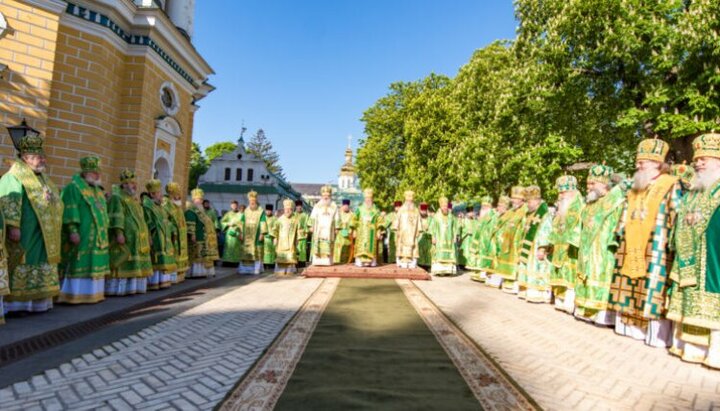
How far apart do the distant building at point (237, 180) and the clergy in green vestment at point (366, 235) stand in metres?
34.2

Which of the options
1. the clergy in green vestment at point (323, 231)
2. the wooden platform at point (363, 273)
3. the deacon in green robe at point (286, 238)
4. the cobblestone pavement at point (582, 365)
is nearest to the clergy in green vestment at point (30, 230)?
the cobblestone pavement at point (582, 365)

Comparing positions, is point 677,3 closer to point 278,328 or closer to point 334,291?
point 334,291

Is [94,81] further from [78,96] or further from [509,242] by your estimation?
[509,242]

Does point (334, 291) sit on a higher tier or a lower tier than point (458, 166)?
lower

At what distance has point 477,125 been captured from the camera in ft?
76.7

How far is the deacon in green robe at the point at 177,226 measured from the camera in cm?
973

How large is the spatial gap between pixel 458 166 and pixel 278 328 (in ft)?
62.2

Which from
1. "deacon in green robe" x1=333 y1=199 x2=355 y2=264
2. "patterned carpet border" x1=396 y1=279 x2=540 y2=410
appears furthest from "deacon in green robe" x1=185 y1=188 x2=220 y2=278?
"patterned carpet border" x1=396 y1=279 x2=540 y2=410

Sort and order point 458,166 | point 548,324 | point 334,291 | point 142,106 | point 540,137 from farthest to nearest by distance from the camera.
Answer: point 458,166 < point 540,137 < point 142,106 < point 334,291 < point 548,324

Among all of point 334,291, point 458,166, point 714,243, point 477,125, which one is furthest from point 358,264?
point 477,125

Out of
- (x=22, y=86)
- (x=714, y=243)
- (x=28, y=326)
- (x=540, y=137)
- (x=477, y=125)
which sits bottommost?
(x=28, y=326)

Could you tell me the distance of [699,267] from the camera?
15.7 ft

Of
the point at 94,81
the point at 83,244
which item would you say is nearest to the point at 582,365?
the point at 83,244

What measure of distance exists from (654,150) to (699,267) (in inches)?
76.9
